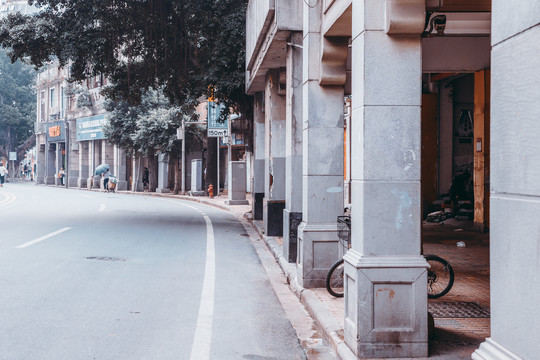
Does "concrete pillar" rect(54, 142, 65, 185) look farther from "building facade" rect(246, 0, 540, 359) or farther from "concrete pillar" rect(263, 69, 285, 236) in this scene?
"building facade" rect(246, 0, 540, 359)

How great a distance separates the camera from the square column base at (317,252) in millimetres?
8320

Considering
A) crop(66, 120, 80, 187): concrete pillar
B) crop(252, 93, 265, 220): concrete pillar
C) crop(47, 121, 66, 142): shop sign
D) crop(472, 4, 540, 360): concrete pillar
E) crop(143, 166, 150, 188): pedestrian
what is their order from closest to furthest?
crop(472, 4, 540, 360): concrete pillar, crop(252, 93, 265, 220): concrete pillar, crop(143, 166, 150, 188): pedestrian, crop(66, 120, 80, 187): concrete pillar, crop(47, 121, 66, 142): shop sign

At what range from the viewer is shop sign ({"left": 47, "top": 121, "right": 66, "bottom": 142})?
197 feet

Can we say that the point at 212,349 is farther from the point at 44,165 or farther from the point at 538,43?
the point at 44,165

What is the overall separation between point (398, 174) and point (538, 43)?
8.30 feet

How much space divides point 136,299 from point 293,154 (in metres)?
4.02

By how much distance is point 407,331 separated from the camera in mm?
5141

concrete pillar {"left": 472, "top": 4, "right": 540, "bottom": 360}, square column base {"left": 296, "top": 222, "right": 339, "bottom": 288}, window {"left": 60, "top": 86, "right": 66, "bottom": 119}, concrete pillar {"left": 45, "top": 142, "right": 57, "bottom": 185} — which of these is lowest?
square column base {"left": 296, "top": 222, "right": 339, "bottom": 288}

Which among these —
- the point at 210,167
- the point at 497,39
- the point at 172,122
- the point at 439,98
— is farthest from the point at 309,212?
the point at 172,122

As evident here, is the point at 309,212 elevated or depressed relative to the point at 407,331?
elevated

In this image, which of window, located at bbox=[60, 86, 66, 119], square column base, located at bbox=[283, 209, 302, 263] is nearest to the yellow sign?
window, located at bbox=[60, 86, 66, 119]

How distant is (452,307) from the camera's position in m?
7.09

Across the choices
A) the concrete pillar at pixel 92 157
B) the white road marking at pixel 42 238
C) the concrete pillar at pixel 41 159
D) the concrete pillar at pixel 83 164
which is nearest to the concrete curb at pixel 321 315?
the white road marking at pixel 42 238

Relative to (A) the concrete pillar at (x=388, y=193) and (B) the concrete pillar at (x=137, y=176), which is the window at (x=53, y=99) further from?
(A) the concrete pillar at (x=388, y=193)
